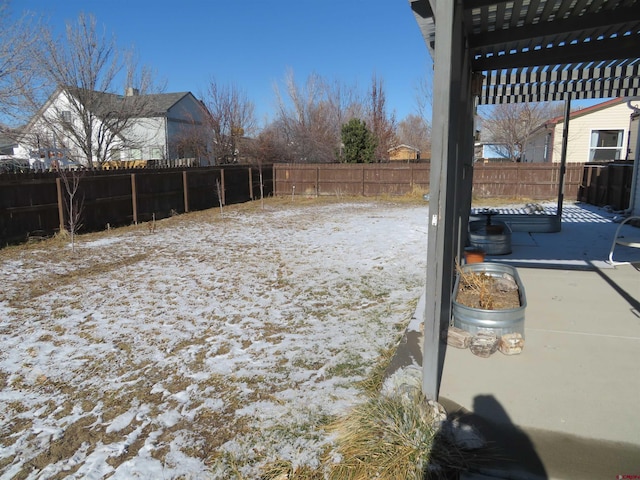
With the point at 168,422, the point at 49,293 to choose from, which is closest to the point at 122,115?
the point at 49,293

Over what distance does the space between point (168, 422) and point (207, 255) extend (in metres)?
5.02

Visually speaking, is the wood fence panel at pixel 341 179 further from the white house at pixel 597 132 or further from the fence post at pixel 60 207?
the fence post at pixel 60 207

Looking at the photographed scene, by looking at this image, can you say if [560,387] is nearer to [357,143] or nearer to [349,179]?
[349,179]

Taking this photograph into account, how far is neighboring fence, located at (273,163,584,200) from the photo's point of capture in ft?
53.5

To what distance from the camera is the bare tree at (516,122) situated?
28.1 meters

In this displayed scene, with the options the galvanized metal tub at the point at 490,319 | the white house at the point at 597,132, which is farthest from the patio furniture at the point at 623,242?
the white house at the point at 597,132

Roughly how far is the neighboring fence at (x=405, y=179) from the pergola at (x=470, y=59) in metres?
11.1

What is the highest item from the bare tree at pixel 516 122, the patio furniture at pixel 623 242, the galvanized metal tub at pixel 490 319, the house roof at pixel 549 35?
the bare tree at pixel 516 122

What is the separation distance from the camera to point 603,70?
598cm

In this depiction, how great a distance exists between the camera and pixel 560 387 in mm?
2754

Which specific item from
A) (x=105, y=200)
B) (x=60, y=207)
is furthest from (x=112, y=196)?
(x=60, y=207)

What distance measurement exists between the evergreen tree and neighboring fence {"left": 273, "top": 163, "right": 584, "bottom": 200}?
4.53 ft

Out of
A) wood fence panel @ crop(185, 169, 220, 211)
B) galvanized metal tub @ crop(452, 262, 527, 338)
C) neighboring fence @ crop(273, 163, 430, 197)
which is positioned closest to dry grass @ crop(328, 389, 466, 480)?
galvanized metal tub @ crop(452, 262, 527, 338)

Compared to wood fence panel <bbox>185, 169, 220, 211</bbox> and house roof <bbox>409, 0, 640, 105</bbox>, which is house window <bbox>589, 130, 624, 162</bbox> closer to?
house roof <bbox>409, 0, 640, 105</bbox>
